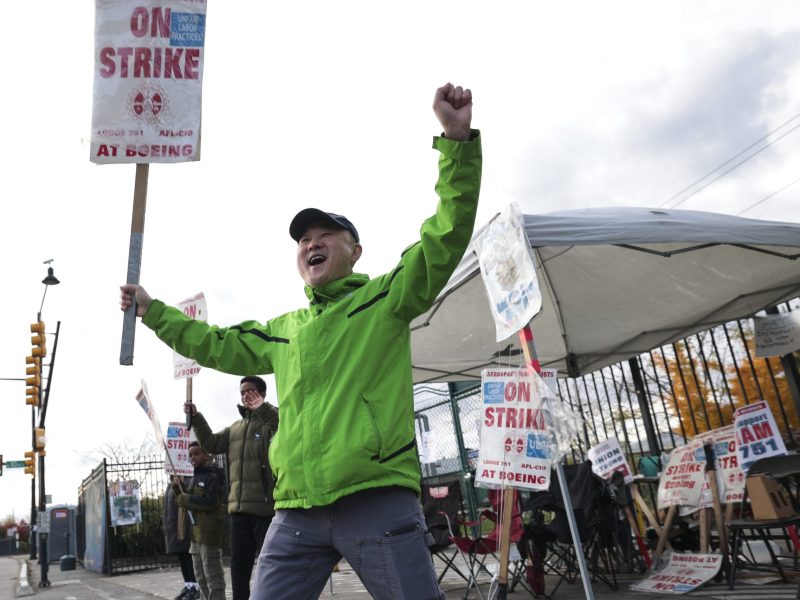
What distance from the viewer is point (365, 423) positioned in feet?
6.42

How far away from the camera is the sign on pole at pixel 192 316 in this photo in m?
6.01

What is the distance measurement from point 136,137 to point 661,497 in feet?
19.1

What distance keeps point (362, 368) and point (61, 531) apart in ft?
99.4

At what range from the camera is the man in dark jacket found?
194 inches

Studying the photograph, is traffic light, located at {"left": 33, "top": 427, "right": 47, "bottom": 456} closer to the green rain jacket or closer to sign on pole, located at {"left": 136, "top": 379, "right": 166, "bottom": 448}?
sign on pole, located at {"left": 136, "top": 379, "right": 166, "bottom": 448}

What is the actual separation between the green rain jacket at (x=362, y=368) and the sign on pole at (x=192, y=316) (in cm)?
397

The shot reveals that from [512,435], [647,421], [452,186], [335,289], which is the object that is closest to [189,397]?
[512,435]

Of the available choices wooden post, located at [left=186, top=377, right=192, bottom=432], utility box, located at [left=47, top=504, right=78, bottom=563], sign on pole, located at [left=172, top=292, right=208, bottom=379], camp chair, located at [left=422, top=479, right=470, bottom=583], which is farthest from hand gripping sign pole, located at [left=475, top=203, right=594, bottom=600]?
utility box, located at [left=47, top=504, right=78, bottom=563]

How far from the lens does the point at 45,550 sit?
1494cm

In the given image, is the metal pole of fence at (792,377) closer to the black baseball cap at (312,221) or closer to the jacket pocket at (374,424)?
the black baseball cap at (312,221)

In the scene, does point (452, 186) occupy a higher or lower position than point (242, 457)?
higher

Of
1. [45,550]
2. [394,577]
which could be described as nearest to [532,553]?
[394,577]

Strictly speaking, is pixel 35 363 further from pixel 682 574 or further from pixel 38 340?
pixel 682 574

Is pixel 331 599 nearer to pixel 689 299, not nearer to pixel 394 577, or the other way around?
pixel 689 299
